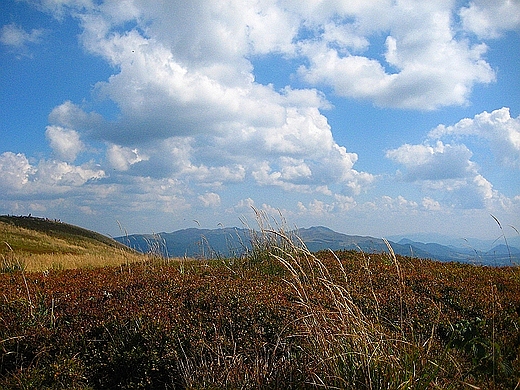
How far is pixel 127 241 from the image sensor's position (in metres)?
15.0

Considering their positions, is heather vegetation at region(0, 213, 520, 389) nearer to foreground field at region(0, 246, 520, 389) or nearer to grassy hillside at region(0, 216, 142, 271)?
foreground field at region(0, 246, 520, 389)

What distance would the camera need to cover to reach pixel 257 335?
21.6ft

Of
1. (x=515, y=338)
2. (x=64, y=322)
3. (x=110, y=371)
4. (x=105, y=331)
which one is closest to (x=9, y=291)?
(x=64, y=322)

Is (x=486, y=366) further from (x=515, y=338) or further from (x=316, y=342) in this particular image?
(x=316, y=342)

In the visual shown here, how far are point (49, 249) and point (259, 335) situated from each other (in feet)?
147

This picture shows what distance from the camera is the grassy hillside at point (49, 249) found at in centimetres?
1881

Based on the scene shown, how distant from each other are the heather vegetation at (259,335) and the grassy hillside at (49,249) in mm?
9670

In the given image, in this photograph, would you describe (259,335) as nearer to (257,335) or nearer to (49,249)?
(257,335)

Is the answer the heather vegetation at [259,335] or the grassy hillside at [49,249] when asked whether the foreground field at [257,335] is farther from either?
the grassy hillside at [49,249]

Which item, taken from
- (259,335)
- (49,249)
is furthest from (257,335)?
(49,249)

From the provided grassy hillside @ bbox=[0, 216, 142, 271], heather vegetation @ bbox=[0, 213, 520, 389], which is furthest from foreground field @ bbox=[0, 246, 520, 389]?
grassy hillside @ bbox=[0, 216, 142, 271]

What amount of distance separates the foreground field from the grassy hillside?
9.58m

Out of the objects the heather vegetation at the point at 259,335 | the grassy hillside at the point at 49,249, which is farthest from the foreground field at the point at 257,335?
the grassy hillside at the point at 49,249

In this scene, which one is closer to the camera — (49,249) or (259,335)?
(259,335)
